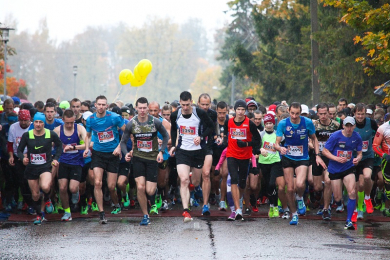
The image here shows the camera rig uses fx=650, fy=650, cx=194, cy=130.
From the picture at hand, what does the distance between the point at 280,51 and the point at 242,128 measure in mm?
23139

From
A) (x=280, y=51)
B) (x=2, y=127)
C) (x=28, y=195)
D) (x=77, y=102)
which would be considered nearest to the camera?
(x=28, y=195)

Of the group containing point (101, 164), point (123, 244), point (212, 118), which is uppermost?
point (212, 118)

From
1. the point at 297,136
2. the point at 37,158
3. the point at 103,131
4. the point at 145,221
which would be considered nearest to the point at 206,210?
the point at 145,221

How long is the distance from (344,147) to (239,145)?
5.82ft

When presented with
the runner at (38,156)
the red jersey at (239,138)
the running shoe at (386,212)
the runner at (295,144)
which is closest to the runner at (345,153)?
the runner at (295,144)

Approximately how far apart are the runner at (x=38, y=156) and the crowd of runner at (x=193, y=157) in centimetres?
2

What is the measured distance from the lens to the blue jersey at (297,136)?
11.2m

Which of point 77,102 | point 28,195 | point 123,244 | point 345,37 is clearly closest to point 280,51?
point 345,37

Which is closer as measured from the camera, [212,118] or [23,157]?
[23,157]

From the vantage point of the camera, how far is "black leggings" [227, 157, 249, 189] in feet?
37.1

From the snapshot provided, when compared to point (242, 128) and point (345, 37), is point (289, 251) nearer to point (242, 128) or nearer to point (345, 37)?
point (242, 128)

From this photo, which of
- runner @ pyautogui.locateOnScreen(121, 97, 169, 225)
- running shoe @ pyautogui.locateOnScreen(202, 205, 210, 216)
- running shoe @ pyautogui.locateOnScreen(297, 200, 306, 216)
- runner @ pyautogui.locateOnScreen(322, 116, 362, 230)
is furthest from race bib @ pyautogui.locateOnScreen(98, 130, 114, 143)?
runner @ pyautogui.locateOnScreen(322, 116, 362, 230)

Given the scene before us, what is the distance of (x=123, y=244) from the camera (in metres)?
8.83

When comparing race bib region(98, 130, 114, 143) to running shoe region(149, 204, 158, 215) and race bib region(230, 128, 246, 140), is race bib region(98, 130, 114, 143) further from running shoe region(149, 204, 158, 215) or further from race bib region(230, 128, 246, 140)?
race bib region(230, 128, 246, 140)
